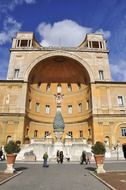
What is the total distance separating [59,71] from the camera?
4128 cm

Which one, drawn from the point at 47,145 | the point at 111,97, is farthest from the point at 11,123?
the point at 111,97

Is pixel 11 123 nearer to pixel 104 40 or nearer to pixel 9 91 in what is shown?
pixel 9 91

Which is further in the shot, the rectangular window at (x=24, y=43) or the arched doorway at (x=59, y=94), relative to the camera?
the rectangular window at (x=24, y=43)

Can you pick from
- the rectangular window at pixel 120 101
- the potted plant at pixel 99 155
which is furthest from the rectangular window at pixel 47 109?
the potted plant at pixel 99 155

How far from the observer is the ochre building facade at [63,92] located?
3234cm

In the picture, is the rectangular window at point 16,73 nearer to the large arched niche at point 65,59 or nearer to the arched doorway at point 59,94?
the large arched niche at point 65,59

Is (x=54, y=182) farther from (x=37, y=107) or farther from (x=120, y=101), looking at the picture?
(x=37, y=107)

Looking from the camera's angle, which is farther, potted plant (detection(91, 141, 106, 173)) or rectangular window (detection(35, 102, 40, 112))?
rectangular window (detection(35, 102, 40, 112))

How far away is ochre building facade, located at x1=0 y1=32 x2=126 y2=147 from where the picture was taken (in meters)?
32.3

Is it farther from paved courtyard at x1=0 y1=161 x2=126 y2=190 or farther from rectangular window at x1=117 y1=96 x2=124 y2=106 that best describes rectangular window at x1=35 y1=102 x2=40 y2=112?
paved courtyard at x1=0 y1=161 x2=126 y2=190

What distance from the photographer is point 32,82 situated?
38.3 m

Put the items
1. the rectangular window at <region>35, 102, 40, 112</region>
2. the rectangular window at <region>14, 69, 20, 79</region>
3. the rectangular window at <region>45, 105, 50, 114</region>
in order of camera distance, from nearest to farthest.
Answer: the rectangular window at <region>14, 69, 20, 79</region>
the rectangular window at <region>35, 102, 40, 112</region>
the rectangular window at <region>45, 105, 50, 114</region>

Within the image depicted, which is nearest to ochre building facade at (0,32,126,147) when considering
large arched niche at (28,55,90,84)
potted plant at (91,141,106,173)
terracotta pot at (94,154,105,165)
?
large arched niche at (28,55,90,84)

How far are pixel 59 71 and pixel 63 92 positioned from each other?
15.1 ft
